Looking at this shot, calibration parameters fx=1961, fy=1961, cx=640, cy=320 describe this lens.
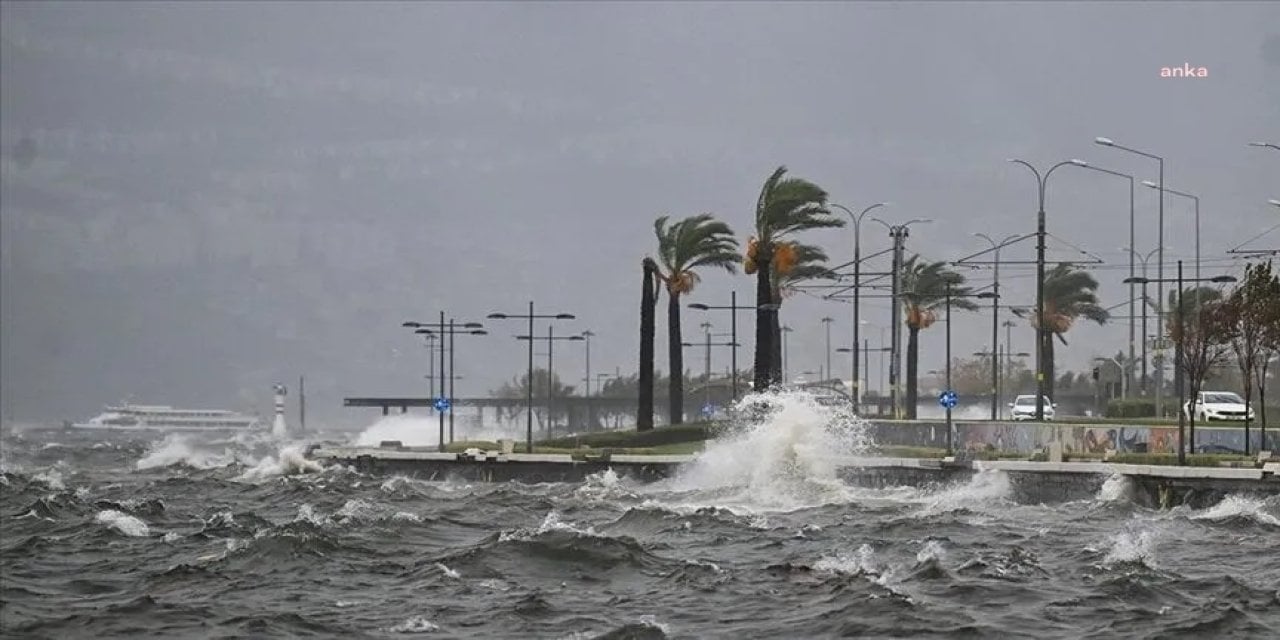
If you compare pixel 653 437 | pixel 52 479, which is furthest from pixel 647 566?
pixel 653 437

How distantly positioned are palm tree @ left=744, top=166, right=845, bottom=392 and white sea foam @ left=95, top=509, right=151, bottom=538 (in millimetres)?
39940

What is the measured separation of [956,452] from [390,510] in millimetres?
27614

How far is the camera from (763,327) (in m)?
87.2

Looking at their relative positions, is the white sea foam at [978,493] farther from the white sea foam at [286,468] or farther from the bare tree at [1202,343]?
the white sea foam at [286,468]

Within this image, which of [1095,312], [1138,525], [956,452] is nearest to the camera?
[1138,525]

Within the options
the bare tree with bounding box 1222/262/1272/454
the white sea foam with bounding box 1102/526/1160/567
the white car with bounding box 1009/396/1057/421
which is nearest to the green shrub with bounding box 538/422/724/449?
the white car with bounding box 1009/396/1057/421

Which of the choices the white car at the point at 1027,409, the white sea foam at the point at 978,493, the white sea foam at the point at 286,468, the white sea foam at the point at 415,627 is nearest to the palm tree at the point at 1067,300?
the white car at the point at 1027,409

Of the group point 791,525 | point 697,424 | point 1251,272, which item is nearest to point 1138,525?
point 791,525

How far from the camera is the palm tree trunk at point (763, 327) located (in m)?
86.1

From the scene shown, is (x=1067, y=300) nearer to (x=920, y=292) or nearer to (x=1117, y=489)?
(x=920, y=292)

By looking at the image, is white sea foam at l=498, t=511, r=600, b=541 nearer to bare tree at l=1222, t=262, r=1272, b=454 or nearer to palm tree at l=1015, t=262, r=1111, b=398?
→ bare tree at l=1222, t=262, r=1272, b=454

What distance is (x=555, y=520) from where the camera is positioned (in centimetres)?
4634

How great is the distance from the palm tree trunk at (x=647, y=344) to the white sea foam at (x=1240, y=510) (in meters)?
45.3

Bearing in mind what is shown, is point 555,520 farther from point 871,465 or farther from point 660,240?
point 660,240
